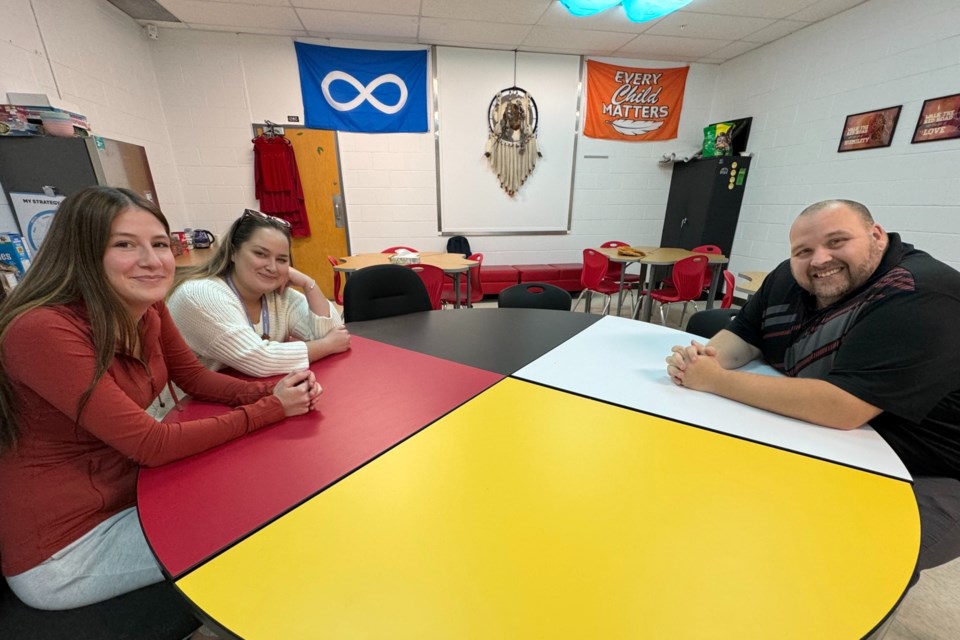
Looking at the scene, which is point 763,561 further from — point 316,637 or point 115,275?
point 115,275

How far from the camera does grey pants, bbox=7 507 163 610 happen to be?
2.62 feet

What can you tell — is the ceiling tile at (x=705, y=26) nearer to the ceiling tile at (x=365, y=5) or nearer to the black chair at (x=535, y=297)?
the ceiling tile at (x=365, y=5)

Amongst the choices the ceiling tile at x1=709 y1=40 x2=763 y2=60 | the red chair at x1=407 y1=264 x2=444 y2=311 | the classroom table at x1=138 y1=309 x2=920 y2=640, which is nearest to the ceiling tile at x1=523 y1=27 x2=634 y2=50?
the ceiling tile at x1=709 y1=40 x2=763 y2=60

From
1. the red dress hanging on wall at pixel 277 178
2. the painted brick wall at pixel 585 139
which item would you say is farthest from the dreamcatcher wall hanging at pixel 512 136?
the red dress hanging on wall at pixel 277 178

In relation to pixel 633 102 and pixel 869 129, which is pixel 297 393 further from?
pixel 633 102

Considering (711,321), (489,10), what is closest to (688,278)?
(711,321)

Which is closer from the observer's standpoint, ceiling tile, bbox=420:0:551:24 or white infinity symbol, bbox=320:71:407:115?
ceiling tile, bbox=420:0:551:24

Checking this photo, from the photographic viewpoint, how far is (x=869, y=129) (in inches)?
147

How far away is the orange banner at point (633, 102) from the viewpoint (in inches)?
207

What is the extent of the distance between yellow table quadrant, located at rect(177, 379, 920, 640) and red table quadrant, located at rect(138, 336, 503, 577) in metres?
0.06

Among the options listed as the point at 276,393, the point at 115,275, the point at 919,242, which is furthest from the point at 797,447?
the point at 919,242

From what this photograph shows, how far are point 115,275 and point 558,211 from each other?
546 centimetres

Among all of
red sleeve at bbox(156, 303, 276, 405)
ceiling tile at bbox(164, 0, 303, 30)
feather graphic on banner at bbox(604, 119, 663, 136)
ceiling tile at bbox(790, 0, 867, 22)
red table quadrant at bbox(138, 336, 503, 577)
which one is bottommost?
red table quadrant at bbox(138, 336, 503, 577)

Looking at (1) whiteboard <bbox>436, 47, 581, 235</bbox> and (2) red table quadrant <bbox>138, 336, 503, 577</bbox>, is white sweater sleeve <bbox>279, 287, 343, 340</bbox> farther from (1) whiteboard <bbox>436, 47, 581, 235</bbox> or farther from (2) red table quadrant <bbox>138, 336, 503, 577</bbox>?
(1) whiteboard <bbox>436, 47, 581, 235</bbox>
